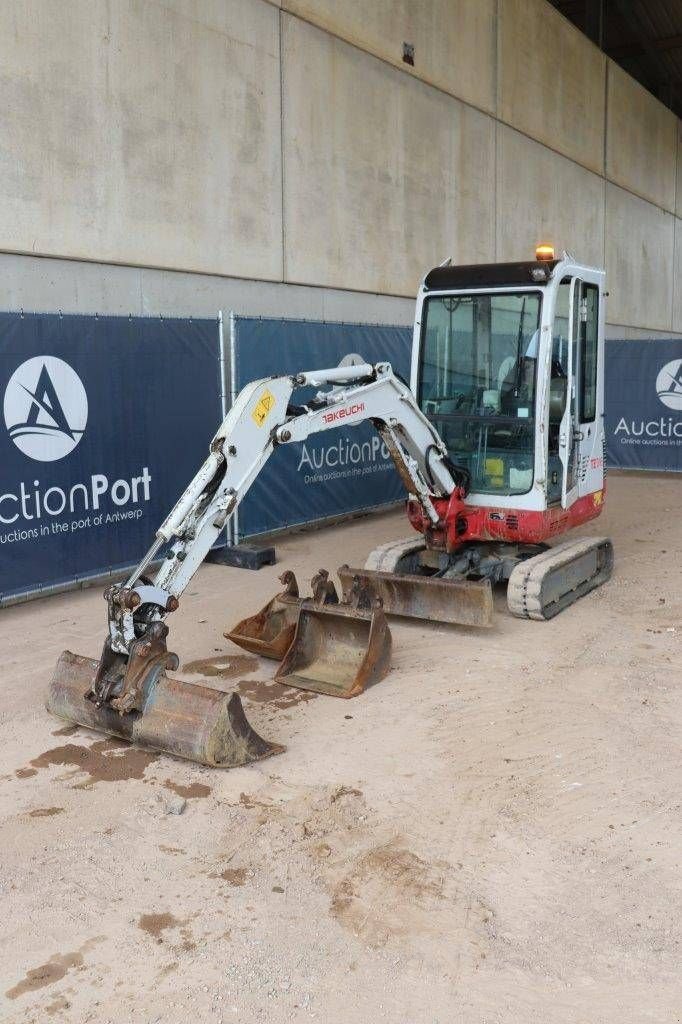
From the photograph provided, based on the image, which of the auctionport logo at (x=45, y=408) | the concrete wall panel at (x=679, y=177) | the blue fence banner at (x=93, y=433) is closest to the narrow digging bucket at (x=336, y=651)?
the blue fence banner at (x=93, y=433)

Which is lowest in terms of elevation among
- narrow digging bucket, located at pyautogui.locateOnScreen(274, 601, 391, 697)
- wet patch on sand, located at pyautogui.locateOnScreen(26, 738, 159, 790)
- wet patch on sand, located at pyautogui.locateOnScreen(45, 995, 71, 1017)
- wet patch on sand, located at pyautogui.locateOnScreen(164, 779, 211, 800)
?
wet patch on sand, located at pyautogui.locateOnScreen(45, 995, 71, 1017)

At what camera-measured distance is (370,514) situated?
40.5 feet

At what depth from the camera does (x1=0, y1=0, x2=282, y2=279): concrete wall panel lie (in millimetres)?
8273

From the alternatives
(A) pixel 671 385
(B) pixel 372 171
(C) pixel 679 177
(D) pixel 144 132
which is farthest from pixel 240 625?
(C) pixel 679 177

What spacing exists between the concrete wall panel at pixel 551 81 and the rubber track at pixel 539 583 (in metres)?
10.8

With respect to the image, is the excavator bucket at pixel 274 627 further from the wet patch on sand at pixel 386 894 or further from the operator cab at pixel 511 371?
the wet patch on sand at pixel 386 894

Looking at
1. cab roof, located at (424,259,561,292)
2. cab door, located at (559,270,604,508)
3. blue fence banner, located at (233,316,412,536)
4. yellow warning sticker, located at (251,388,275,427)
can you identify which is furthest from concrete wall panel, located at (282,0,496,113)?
yellow warning sticker, located at (251,388,275,427)

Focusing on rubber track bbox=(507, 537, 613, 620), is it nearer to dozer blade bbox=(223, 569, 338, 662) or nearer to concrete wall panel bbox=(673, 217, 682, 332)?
dozer blade bbox=(223, 569, 338, 662)

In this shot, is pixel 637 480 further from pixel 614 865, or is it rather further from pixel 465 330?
pixel 614 865

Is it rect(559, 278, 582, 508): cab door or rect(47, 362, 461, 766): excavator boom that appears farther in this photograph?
rect(559, 278, 582, 508): cab door

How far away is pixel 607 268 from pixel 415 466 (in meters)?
15.7

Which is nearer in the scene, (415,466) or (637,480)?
(415,466)

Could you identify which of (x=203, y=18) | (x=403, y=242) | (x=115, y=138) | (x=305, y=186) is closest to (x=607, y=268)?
(x=403, y=242)

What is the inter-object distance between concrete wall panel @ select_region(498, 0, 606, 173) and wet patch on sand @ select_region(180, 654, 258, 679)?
1260 cm
